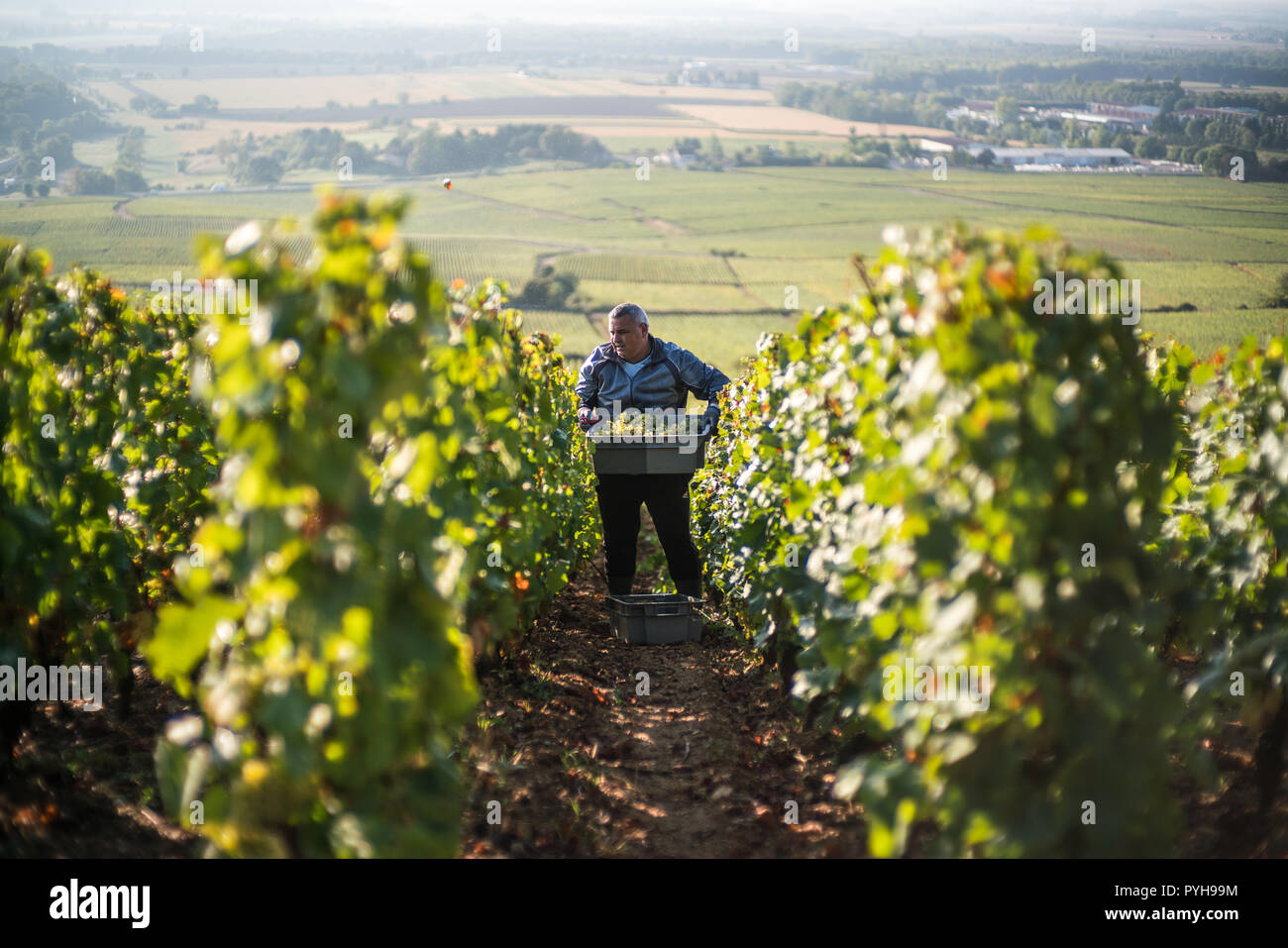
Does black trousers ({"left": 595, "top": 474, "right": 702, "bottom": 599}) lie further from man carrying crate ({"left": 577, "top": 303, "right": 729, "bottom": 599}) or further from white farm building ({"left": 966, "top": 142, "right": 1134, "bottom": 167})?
white farm building ({"left": 966, "top": 142, "right": 1134, "bottom": 167})

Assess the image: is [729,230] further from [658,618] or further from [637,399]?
[658,618]

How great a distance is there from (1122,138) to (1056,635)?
45.2m

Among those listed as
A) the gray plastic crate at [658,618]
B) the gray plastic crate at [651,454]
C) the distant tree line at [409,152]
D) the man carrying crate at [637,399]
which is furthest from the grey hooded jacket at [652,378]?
the distant tree line at [409,152]

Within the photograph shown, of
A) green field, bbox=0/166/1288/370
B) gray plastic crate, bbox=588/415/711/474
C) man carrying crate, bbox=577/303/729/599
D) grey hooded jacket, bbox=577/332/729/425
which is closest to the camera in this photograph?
gray plastic crate, bbox=588/415/711/474

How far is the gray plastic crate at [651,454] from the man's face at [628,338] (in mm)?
724

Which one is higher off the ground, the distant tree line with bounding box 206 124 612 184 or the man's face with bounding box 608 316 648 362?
the distant tree line with bounding box 206 124 612 184

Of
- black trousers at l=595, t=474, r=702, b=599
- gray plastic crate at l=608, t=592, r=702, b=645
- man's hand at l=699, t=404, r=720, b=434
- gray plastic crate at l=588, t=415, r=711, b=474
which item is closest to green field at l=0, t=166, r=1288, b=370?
black trousers at l=595, t=474, r=702, b=599

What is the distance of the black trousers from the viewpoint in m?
6.48

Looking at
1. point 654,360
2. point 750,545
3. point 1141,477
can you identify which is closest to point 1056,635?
point 1141,477

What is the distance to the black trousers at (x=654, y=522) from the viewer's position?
255 inches

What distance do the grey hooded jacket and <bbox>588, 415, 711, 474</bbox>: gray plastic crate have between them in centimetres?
55

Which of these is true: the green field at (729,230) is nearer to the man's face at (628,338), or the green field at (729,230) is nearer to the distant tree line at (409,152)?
the distant tree line at (409,152)
